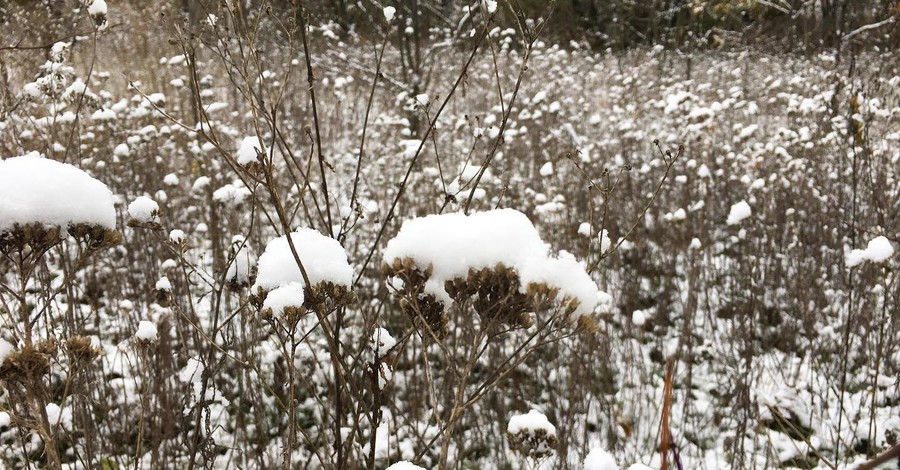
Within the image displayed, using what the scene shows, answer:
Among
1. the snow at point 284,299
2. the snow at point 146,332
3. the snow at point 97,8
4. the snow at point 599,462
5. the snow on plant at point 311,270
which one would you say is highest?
the snow at point 97,8

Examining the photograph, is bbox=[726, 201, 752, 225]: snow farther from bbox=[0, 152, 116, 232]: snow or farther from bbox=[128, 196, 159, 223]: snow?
bbox=[0, 152, 116, 232]: snow

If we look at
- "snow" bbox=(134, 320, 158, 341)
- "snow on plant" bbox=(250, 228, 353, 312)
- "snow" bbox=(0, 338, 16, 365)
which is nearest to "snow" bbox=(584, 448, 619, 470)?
"snow on plant" bbox=(250, 228, 353, 312)

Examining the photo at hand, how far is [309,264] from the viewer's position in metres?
1.28

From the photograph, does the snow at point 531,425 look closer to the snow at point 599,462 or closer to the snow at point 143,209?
the snow at point 599,462

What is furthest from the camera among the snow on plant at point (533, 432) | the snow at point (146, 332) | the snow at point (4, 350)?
the snow at point (146, 332)

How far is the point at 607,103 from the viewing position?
9.99m

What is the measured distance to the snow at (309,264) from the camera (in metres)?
1.27

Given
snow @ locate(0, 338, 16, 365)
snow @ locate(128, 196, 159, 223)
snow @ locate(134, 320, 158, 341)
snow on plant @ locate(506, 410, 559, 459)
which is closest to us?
snow @ locate(0, 338, 16, 365)

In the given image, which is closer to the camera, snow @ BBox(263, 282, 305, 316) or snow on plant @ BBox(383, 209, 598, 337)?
snow on plant @ BBox(383, 209, 598, 337)

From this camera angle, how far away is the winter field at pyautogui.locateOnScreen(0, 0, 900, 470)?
1.25m

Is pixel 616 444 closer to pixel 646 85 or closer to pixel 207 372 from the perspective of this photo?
pixel 207 372

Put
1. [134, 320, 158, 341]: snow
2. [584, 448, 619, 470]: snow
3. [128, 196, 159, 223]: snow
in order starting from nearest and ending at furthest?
[584, 448, 619, 470]: snow
[134, 320, 158, 341]: snow
[128, 196, 159, 223]: snow

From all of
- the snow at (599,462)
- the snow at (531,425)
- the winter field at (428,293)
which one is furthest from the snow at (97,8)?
the snow at (599,462)

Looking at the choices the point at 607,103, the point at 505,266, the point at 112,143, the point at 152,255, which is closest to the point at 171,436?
the point at 152,255
